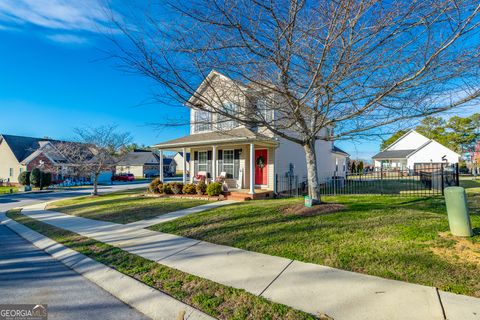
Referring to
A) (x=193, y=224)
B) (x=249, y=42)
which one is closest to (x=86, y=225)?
(x=193, y=224)

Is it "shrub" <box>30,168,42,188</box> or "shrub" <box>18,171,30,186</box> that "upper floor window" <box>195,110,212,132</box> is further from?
"shrub" <box>18,171,30,186</box>

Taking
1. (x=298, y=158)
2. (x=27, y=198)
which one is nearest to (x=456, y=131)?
(x=298, y=158)

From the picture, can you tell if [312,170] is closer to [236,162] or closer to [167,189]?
[236,162]

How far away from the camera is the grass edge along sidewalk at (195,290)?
9.86 ft

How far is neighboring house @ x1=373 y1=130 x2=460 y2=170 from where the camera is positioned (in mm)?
36953

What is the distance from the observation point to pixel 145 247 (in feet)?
19.0

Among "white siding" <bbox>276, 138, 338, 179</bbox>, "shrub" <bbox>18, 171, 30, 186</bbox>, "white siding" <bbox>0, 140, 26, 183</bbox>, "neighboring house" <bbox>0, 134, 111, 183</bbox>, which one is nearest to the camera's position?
"white siding" <bbox>276, 138, 338, 179</bbox>

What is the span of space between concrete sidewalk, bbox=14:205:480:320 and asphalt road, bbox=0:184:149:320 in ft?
3.84

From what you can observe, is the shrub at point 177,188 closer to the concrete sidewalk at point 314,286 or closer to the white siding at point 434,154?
the concrete sidewalk at point 314,286

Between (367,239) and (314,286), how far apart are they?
6.88 ft

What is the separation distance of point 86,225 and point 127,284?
5.62 meters

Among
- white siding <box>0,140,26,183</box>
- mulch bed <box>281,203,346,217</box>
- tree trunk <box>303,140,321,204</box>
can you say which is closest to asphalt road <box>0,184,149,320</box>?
mulch bed <box>281,203,346,217</box>

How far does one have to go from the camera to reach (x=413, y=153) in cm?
3900

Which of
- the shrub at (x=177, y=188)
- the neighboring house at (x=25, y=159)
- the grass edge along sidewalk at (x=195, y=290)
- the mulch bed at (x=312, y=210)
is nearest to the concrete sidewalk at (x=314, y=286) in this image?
the grass edge along sidewalk at (x=195, y=290)
